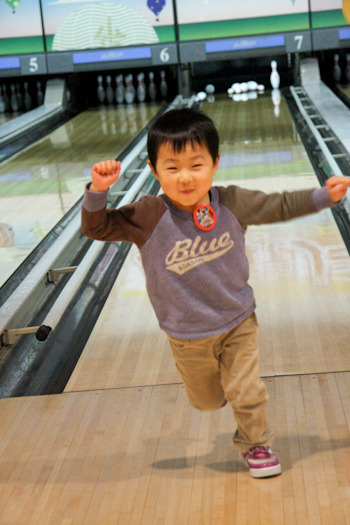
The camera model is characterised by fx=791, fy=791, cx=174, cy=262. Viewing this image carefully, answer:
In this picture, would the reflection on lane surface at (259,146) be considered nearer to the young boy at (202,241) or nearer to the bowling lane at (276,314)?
the bowling lane at (276,314)

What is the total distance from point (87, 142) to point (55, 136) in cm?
55

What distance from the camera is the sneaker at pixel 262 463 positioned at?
1.89 meters

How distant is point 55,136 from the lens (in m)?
7.44

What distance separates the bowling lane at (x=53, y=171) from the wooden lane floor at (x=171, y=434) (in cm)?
102

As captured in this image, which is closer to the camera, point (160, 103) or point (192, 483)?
point (192, 483)

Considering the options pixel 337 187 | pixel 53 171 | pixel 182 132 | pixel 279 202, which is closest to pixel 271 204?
pixel 279 202

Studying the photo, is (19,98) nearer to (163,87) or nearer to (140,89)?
(140,89)

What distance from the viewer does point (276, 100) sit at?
8523 mm

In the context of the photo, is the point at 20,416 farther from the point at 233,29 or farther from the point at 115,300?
the point at 233,29

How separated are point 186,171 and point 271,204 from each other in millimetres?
220

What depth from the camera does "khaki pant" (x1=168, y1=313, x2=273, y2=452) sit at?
1.85 m

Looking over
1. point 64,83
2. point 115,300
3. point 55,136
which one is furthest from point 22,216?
point 64,83

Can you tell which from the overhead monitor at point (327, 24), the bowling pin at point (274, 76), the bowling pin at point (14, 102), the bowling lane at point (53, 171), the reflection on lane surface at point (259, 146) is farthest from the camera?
the bowling pin at point (274, 76)

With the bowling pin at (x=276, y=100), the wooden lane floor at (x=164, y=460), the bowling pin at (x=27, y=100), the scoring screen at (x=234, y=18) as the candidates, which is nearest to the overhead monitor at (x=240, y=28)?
the scoring screen at (x=234, y=18)
